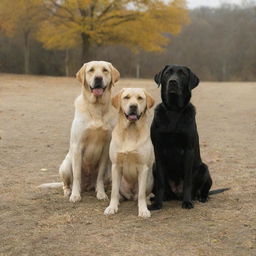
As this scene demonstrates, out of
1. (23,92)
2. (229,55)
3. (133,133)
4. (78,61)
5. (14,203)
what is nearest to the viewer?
(133,133)

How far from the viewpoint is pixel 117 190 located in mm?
4484


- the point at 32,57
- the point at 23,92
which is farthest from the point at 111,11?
the point at 23,92

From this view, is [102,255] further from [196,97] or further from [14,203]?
[196,97]

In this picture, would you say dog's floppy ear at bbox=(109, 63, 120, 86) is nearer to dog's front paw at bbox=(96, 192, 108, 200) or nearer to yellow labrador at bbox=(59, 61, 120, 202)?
yellow labrador at bbox=(59, 61, 120, 202)

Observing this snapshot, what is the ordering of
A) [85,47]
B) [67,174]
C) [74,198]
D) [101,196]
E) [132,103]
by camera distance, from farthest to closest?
[85,47] → [67,174] → [101,196] → [74,198] → [132,103]

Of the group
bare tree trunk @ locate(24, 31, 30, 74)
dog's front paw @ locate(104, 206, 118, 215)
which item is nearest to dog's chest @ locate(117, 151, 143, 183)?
dog's front paw @ locate(104, 206, 118, 215)

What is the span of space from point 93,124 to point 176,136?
2.91ft

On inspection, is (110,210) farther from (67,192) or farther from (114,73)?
(114,73)

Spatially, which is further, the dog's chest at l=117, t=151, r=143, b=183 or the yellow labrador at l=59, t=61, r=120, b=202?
the yellow labrador at l=59, t=61, r=120, b=202

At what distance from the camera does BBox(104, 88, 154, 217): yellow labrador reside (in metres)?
4.36

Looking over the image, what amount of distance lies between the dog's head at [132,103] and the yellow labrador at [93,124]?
30 cm

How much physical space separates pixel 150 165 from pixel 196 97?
15010mm

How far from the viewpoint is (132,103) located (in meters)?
4.34

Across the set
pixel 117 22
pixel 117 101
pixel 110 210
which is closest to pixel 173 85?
pixel 117 101
